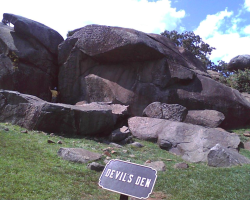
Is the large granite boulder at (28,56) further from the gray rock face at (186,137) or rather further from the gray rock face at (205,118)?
the gray rock face at (205,118)

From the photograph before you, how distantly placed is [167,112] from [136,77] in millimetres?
2996

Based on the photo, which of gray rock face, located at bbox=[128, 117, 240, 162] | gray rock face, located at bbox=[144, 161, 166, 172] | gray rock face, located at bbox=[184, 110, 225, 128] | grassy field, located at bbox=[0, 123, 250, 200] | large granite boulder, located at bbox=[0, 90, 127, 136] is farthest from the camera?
gray rock face, located at bbox=[184, 110, 225, 128]

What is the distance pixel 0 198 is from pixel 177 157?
586cm

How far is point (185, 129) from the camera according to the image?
10.5 meters

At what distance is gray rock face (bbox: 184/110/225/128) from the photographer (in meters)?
12.2

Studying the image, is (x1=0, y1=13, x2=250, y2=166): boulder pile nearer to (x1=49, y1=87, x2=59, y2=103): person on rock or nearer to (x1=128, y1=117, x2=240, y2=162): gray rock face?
(x1=128, y1=117, x2=240, y2=162): gray rock face

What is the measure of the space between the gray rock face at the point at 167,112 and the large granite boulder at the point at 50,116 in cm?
235

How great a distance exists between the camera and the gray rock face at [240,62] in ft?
76.8

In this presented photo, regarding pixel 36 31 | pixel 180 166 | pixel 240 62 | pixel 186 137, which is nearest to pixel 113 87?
pixel 36 31

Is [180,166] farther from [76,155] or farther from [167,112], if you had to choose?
[167,112]

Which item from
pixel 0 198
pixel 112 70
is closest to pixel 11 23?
pixel 112 70

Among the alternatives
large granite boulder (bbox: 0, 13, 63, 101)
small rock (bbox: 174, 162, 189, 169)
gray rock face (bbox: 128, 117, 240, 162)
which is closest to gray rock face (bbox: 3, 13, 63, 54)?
large granite boulder (bbox: 0, 13, 63, 101)

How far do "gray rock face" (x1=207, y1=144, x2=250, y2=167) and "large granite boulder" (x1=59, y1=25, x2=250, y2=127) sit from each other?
5.86 metres

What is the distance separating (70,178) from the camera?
19.5 ft
